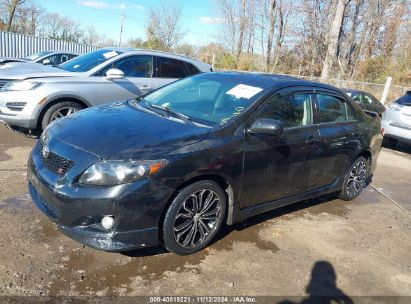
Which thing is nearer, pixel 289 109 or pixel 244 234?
pixel 244 234

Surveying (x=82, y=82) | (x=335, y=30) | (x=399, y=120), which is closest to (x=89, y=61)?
(x=82, y=82)

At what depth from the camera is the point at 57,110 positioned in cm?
654

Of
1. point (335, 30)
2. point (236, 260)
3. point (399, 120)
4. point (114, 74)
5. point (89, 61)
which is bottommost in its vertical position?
point (236, 260)

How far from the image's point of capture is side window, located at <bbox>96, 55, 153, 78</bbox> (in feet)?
23.8

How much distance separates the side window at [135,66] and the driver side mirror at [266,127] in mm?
4075

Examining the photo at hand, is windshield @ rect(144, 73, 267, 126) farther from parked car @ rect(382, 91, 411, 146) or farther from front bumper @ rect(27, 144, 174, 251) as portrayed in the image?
parked car @ rect(382, 91, 411, 146)

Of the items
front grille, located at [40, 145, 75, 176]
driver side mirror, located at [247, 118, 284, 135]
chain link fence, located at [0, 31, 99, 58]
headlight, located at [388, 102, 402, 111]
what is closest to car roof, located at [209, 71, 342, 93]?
driver side mirror, located at [247, 118, 284, 135]

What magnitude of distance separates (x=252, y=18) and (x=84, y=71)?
94.0 ft

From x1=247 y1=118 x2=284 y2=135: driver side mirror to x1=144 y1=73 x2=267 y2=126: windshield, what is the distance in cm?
21

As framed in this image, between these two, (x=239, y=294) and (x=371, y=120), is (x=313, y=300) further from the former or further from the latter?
(x=371, y=120)

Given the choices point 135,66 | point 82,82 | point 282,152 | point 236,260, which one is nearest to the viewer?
point 236,260

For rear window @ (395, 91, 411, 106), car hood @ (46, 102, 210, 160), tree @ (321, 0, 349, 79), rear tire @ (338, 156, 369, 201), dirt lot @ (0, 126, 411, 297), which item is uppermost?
tree @ (321, 0, 349, 79)

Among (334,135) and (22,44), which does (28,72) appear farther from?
(22,44)

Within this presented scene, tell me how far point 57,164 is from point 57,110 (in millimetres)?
3453
